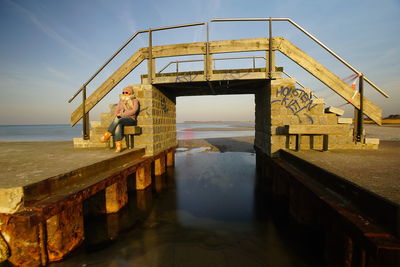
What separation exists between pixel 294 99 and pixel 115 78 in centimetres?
682

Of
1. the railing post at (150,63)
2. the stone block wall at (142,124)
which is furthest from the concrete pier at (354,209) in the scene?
the railing post at (150,63)

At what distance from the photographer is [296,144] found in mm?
5828

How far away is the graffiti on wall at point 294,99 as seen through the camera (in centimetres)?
599

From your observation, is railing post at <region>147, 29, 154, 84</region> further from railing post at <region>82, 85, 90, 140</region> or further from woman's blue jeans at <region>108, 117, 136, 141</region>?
railing post at <region>82, 85, 90, 140</region>

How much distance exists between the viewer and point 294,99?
19.9ft

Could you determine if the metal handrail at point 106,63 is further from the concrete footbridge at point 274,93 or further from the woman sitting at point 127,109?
the woman sitting at point 127,109

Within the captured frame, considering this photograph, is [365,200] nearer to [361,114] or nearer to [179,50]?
[361,114]

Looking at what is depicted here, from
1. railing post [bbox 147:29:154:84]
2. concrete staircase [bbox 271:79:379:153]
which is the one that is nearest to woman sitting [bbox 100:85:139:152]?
railing post [bbox 147:29:154:84]

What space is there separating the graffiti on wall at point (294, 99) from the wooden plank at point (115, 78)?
5451mm

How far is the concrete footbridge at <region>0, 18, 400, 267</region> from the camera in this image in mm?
2381

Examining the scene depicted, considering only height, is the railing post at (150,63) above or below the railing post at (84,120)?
above

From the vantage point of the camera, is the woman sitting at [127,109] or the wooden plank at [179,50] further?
the wooden plank at [179,50]

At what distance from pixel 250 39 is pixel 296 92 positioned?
99.4 inches

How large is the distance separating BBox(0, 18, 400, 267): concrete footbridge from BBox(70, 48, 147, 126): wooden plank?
40mm
